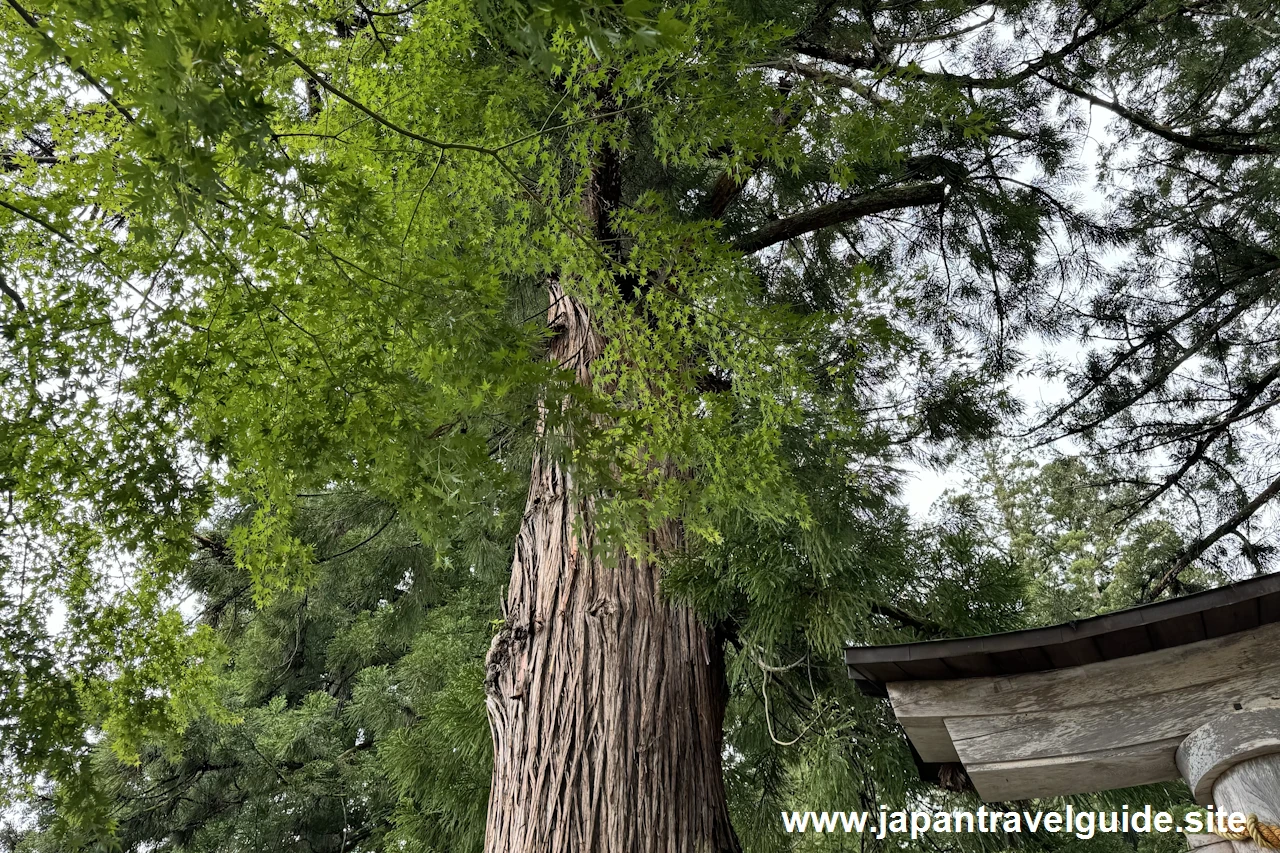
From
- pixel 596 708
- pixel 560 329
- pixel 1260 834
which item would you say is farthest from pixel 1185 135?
pixel 596 708

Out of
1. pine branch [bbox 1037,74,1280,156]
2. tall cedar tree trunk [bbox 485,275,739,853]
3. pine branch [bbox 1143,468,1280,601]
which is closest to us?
tall cedar tree trunk [bbox 485,275,739,853]

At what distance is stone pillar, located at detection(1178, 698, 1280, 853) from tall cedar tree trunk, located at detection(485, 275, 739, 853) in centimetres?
132

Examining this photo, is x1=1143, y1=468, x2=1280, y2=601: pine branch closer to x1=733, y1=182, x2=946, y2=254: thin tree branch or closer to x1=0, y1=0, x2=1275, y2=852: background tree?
x1=0, y1=0, x2=1275, y2=852: background tree

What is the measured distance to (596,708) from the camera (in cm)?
262

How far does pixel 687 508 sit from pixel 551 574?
731 millimetres

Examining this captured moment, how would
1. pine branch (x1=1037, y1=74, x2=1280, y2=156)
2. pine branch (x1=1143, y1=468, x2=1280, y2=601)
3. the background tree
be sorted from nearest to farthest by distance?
the background tree → pine branch (x1=1037, y1=74, x2=1280, y2=156) → pine branch (x1=1143, y1=468, x2=1280, y2=601)

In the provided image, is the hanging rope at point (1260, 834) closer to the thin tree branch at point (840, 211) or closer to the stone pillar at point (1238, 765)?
the stone pillar at point (1238, 765)

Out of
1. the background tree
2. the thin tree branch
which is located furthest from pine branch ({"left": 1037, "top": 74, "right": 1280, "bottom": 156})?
the thin tree branch

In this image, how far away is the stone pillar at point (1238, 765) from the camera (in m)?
1.67

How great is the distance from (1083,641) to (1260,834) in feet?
1.52

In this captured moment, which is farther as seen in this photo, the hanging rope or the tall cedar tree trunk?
the tall cedar tree trunk

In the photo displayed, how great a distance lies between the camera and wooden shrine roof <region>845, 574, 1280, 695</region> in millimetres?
1718

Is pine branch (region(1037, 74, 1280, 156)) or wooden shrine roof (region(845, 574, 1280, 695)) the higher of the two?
pine branch (region(1037, 74, 1280, 156))

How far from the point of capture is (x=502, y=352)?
61.5 inches
